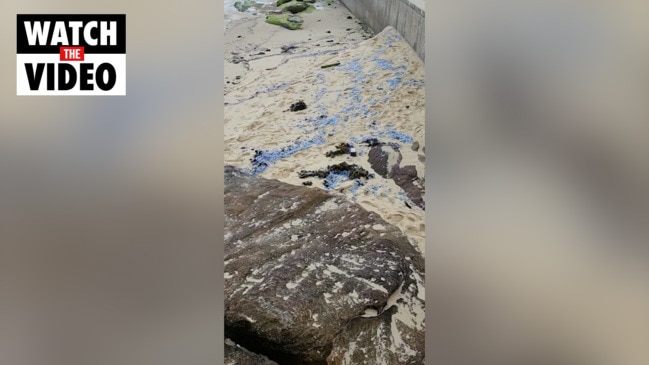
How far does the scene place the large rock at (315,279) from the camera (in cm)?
173

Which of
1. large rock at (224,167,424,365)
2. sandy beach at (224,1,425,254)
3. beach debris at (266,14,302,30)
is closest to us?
large rock at (224,167,424,365)

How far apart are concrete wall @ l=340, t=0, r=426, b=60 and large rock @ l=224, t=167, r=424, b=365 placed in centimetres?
64

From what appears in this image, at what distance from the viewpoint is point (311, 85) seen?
1938mm

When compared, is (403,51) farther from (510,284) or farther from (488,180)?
(510,284)

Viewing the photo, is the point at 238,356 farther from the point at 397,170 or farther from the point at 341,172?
the point at 397,170

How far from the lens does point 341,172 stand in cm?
189

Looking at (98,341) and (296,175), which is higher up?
(296,175)

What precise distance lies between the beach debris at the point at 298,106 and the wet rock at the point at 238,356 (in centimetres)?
83

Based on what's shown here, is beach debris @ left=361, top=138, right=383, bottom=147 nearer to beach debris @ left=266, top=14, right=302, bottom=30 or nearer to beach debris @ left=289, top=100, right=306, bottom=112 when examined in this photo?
beach debris @ left=289, top=100, right=306, bottom=112

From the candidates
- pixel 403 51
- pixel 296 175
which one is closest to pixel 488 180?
pixel 403 51

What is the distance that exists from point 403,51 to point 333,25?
0.28 m

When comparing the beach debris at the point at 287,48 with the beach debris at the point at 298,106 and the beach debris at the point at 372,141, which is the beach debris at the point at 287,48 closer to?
the beach debris at the point at 298,106

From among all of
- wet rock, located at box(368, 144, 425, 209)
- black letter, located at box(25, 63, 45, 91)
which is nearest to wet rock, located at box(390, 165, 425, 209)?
wet rock, located at box(368, 144, 425, 209)

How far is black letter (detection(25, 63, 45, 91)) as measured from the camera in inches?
71.1
